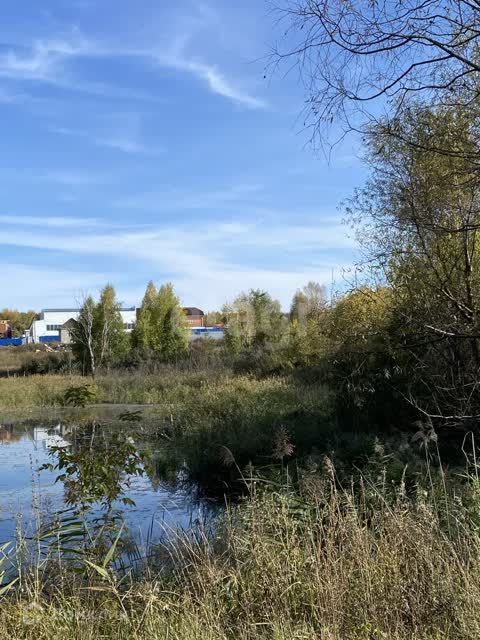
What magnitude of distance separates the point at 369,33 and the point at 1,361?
154 ft

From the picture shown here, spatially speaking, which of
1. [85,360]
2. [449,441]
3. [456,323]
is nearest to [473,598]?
[456,323]

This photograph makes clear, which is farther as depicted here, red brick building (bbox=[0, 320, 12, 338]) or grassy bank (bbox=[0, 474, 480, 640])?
red brick building (bbox=[0, 320, 12, 338])

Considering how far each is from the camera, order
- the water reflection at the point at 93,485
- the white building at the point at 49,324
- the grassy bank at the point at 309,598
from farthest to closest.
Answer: the white building at the point at 49,324 → the water reflection at the point at 93,485 → the grassy bank at the point at 309,598

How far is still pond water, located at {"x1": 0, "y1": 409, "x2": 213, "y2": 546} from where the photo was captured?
6.24 metres

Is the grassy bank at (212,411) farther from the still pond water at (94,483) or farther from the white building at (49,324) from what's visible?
the white building at (49,324)

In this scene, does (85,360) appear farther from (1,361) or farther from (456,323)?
(456,323)

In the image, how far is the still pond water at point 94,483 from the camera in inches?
246

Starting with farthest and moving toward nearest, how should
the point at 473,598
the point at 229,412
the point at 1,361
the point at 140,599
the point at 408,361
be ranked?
the point at 1,361, the point at 229,412, the point at 408,361, the point at 140,599, the point at 473,598

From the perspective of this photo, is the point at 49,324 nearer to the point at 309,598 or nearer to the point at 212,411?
the point at 212,411

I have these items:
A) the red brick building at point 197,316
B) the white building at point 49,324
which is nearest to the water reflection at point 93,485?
the white building at point 49,324

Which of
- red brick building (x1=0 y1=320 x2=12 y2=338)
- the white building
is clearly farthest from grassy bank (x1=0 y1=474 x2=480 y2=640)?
red brick building (x1=0 y1=320 x2=12 y2=338)

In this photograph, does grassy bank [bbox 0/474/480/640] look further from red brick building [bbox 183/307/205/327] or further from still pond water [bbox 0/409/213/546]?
red brick building [bbox 183/307/205/327]

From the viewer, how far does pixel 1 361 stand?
47125 millimetres

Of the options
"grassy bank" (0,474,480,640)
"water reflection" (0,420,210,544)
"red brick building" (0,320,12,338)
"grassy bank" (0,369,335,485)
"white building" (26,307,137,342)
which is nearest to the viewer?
"grassy bank" (0,474,480,640)
